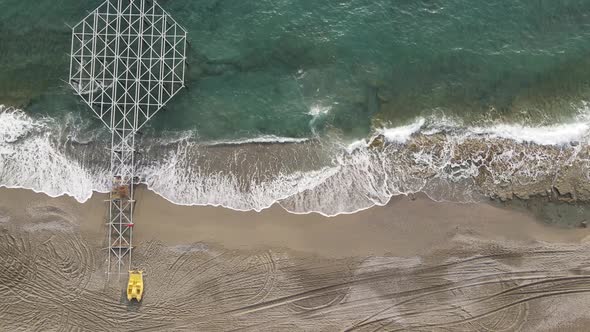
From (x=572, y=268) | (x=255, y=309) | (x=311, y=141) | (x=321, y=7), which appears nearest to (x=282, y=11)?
(x=321, y=7)

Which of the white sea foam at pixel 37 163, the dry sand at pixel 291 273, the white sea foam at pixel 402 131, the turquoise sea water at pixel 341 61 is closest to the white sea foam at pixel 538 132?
the turquoise sea water at pixel 341 61

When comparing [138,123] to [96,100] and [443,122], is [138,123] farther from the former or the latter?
[443,122]

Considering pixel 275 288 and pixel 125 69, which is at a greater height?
pixel 125 69

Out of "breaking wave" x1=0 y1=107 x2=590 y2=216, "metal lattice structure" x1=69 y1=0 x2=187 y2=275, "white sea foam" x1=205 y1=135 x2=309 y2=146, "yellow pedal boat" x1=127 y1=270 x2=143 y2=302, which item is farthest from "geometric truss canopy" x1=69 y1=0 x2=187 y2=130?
"yellow pedal boat" x1=127 y1=270 x2=143 y2=302

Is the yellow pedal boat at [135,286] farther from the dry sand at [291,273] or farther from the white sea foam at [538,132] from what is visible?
the white sea foam at [538,132]

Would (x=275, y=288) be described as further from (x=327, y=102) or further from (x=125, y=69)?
(x=125, y=69)

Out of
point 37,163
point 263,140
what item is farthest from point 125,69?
point 263,140
